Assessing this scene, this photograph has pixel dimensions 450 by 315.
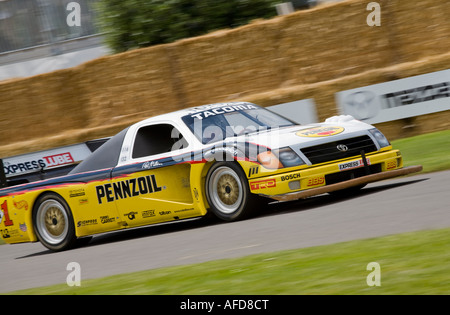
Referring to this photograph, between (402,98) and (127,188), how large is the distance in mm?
6712

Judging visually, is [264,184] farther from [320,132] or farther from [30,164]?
[30,164]

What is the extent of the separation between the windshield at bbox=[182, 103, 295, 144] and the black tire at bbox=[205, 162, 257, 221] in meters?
0.53

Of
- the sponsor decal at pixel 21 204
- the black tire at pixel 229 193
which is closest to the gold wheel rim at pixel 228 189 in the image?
the black tire at pixel 229 193

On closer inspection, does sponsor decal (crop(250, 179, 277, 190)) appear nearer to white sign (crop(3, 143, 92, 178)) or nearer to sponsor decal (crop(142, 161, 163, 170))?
sponsor decal (crop(142, 161, 163, 170))

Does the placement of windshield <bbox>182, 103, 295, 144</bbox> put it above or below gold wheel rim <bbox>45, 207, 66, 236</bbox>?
above

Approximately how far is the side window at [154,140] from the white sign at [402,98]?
5.63m

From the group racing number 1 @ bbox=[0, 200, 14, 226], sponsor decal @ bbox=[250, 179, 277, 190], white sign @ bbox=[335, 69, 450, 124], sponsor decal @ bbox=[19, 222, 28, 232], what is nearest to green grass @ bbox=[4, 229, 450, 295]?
sponsor decal @ bbox=[250, 179, 277, 190]

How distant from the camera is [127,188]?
928 centimetres

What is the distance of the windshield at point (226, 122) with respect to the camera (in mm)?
9031

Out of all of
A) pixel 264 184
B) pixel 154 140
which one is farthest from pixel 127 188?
pixel 264 184

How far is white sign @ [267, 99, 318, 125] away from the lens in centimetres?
1475

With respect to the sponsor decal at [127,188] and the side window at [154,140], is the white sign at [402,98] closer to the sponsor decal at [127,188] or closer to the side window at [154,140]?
the side window at [154,140]
